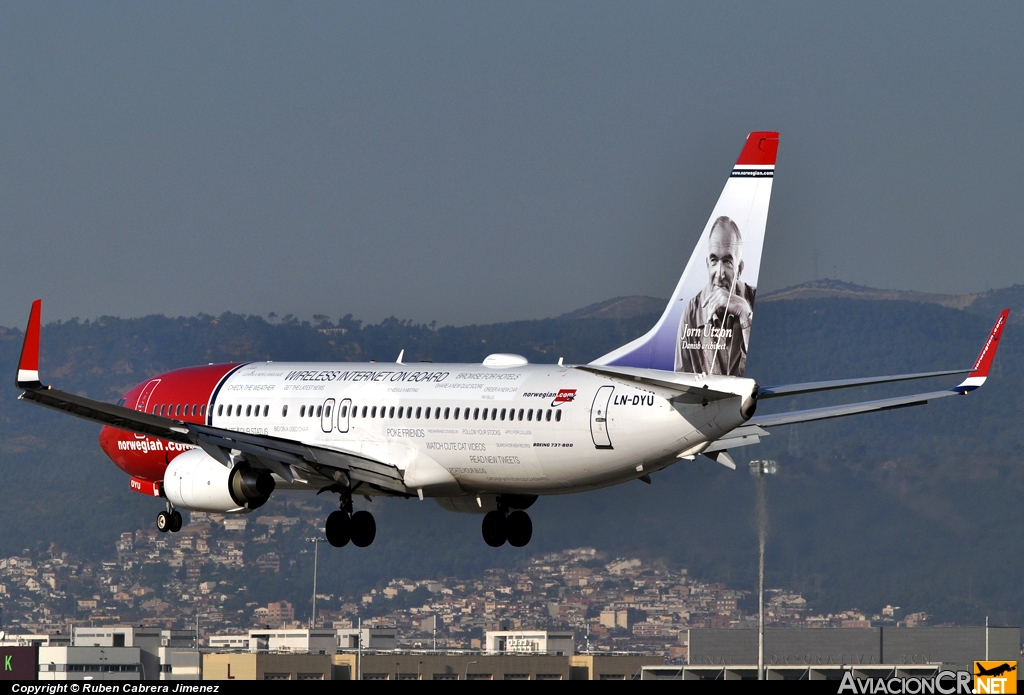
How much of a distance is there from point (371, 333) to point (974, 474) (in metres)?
90.1

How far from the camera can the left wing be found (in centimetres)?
4572

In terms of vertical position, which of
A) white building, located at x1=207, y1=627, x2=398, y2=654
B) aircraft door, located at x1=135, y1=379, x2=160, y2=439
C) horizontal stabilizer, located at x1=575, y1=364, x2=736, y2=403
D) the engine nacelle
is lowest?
white building, located at x1=207, y1=627, x2=398, y2=654

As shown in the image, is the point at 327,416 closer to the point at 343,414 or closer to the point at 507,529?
the point at 343,414

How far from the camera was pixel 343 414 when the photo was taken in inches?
2133

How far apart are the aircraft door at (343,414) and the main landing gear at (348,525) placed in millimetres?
1828

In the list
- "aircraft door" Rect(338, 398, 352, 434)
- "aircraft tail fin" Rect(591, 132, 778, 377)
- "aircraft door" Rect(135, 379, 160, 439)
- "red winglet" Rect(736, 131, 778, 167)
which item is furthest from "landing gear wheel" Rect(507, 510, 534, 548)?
"red winglet" Rect(736, 131, 778, 167)

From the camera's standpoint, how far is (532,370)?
51312 mm

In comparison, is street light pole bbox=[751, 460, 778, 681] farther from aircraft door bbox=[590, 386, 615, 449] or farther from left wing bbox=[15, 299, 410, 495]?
aircraft door bbox=[590, 386, 615, 449]

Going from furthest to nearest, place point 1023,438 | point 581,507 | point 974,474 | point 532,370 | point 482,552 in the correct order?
point 1023,438, point 482,552, point 974,474, point 581,507, point 532,370

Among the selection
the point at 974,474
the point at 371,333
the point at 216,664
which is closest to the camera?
the point at 216,664

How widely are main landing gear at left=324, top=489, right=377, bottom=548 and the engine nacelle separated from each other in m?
2.74

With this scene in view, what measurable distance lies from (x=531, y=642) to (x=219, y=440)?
58195 millimetres

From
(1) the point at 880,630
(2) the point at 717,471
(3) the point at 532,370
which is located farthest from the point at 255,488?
(1) the point at 880,630

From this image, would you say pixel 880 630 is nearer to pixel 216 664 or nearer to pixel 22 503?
pixel 216 664
